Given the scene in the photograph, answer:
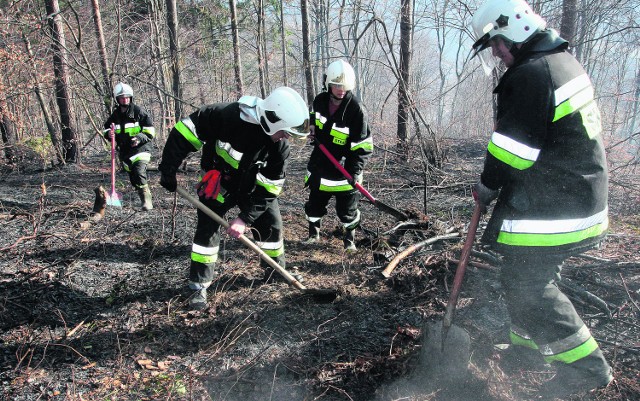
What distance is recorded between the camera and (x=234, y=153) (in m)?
3.27

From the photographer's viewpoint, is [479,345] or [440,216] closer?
[479,345]

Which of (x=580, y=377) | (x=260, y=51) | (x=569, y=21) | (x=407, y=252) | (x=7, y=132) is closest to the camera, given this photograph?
(x=580, y=377)

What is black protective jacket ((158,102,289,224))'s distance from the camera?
3170 millimetres

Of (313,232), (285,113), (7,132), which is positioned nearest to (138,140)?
(313,232)

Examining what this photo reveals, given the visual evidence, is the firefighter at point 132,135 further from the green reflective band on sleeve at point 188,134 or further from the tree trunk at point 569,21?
the tree trunk at point 569,21

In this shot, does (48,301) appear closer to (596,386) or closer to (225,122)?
(225,122)

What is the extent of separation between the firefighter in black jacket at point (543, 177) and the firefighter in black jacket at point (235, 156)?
1.37 meters

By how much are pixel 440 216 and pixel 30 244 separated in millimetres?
5165

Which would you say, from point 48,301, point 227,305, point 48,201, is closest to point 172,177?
point 227,305

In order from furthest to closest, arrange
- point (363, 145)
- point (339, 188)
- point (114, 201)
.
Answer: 1. point (114, 201)
2. point (339, 188)
3. point (363, 145)

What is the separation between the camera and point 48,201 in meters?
6.59

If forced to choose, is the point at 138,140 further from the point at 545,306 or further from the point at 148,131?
the point at 545,306

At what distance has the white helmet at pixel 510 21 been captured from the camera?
2230 mm

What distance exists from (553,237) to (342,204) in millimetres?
2647
